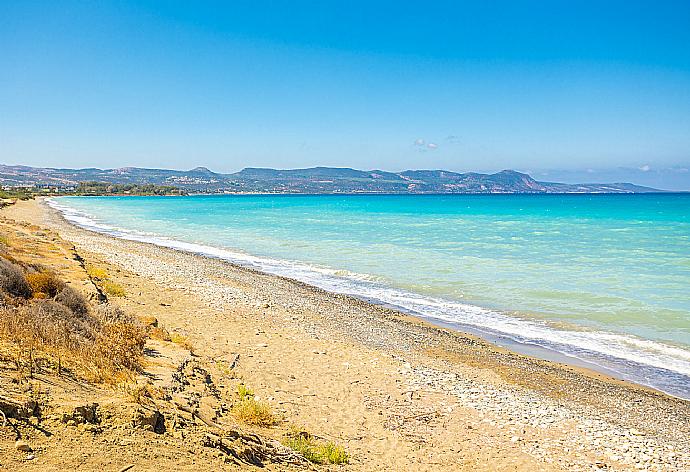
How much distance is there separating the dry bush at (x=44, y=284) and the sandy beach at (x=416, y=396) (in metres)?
2.83

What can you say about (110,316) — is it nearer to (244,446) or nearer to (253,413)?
(253,413)

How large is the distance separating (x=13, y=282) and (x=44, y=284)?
0.96 metres

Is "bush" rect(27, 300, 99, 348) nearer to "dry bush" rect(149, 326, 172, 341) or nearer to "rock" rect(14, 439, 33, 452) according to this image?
"dry bush" rect(149, 326, 172, 341)

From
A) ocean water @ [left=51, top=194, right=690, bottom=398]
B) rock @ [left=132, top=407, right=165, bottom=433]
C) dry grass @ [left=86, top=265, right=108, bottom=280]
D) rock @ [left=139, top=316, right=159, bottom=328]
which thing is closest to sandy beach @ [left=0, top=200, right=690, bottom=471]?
rock @ [left=132, top=407, right=165, bottom=433]

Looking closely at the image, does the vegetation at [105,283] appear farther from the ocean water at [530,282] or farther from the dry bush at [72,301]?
the ocean water at [530,282]

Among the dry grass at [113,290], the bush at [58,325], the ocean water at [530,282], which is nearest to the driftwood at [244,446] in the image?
the bush at [58,325]

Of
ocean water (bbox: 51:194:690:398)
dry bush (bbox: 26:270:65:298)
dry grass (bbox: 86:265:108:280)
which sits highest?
dry bush (bbox: 26:270:65:298)

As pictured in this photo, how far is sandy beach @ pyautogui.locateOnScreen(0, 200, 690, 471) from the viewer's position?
763 centimetres

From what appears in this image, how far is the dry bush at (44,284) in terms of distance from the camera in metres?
10.9

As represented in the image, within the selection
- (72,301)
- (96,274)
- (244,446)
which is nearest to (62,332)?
(72,301)

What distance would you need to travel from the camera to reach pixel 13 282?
10.1m

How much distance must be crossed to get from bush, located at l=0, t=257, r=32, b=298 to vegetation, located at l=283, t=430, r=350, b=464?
20.6 feet

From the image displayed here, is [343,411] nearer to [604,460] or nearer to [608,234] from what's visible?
[604,460]

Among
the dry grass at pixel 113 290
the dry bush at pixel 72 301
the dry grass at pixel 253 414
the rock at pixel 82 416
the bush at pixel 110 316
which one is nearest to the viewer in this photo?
the rock at pixel 82 416
